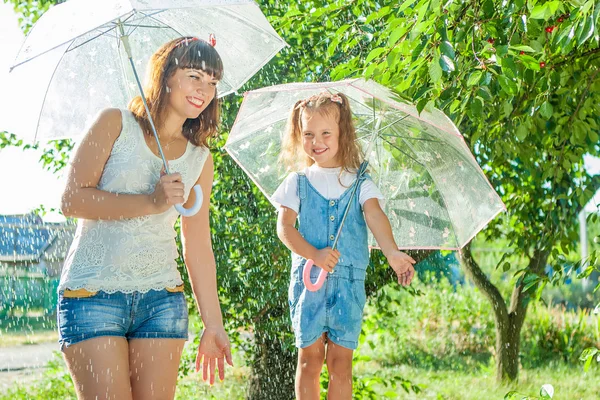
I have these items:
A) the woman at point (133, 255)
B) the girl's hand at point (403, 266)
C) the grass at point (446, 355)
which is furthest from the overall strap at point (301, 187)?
the grass at point (446, 355)

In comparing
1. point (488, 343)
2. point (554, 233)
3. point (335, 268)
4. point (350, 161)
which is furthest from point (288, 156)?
point (488, 343)

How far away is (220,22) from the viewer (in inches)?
134

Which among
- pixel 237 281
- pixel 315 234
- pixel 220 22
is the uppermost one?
pixel 220 22

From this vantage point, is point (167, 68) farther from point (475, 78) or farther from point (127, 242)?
point (475, 78)

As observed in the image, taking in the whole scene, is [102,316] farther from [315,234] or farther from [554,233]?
[554,233]

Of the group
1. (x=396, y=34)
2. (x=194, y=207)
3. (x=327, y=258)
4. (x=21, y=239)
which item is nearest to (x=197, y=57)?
(x=194, y=207)

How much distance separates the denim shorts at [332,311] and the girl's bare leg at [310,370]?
0.04 meters

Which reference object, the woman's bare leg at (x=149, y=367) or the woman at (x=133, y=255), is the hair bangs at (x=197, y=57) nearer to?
the woman at (x=133, y=255)

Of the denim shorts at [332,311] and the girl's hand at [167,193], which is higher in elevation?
the girl's hand at [167,193]

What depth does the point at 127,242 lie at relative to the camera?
2467 mm

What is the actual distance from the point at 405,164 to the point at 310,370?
1060 mm

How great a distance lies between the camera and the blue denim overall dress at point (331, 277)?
10.8 ft

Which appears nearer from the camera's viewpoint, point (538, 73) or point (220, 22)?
point (220, 22)

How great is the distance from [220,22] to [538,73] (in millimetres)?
1580
